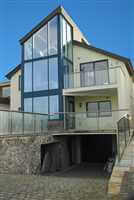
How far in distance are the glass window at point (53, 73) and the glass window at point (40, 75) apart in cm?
37

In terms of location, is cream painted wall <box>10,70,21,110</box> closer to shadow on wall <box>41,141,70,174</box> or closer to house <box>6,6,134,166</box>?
house <box>6,6,134,166</box>

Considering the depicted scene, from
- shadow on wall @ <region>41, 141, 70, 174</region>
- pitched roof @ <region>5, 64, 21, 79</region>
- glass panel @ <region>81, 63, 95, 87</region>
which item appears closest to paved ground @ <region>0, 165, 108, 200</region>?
shadow on wall @ <region>41, 141, 70, 174</region>

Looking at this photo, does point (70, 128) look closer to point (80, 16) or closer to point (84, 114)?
point (84, 114)

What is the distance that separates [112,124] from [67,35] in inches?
362

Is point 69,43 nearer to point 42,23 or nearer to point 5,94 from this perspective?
point 42,23

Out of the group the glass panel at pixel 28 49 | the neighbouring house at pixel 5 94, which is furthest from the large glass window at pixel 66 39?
the neighbouring house at pixel 5 94

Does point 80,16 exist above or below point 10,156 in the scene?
above

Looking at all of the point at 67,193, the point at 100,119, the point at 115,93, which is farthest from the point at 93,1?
the point at 67,193

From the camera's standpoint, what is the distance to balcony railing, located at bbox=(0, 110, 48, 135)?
36.2ft

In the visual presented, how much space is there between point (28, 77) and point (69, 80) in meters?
3.58

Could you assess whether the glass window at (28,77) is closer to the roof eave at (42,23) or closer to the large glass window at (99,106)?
the roof eave at (42,23)

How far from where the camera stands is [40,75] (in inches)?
674

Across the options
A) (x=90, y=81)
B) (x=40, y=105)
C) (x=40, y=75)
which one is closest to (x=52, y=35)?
(x=40, y=75)

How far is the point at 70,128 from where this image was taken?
14734 millimetres
